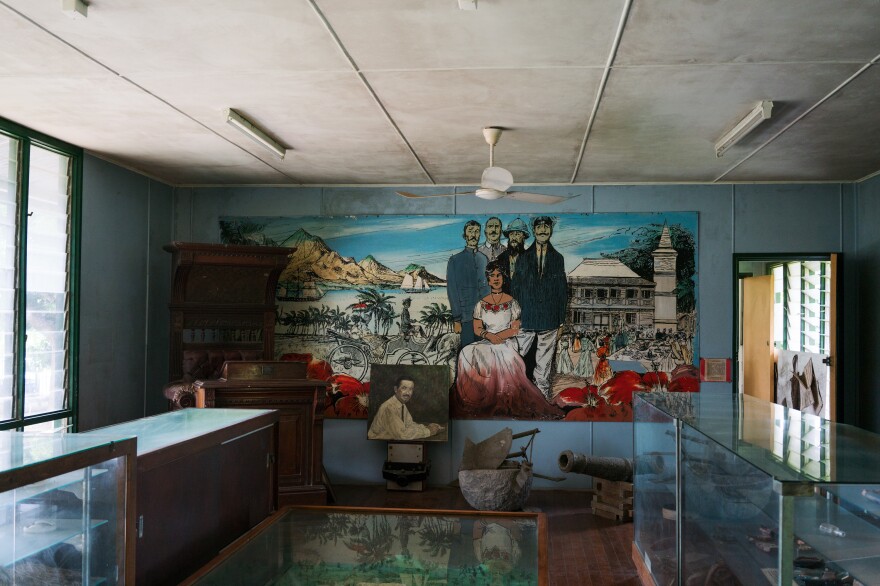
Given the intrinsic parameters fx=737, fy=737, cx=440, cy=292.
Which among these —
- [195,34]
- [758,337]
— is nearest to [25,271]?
[195,34]

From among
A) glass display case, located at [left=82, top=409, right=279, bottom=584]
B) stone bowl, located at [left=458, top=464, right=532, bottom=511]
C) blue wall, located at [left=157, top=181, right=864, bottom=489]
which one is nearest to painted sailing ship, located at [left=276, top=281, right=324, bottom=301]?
blue wall, located at [left=157, top=181, right=864, bottom=489]

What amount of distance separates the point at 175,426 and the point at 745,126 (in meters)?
4.24

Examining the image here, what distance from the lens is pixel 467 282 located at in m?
7.93

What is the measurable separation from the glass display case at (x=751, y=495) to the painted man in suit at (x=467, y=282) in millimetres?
3152

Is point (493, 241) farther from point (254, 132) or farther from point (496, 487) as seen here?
point (254, 132)

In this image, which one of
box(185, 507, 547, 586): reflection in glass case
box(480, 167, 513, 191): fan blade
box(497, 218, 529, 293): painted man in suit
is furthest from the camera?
box(497, 218, 529, 293): painted man in suit

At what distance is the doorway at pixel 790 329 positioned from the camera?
7574 millimetres

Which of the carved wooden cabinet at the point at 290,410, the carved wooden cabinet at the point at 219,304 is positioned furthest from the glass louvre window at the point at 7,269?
the carved wooden cabinet at the point at 219,304

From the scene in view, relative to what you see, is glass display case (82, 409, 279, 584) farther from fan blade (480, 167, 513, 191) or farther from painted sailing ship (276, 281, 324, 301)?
painted sailing ship (276, 281, 324, 301)

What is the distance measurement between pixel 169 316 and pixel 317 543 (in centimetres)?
516

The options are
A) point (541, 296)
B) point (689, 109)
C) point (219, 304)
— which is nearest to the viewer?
point (689, 109)

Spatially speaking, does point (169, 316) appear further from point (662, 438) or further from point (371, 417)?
point (662, 438)

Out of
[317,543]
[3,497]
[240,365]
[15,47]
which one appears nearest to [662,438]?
[317,543]

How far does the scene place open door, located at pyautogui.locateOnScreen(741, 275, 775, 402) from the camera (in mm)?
11000
